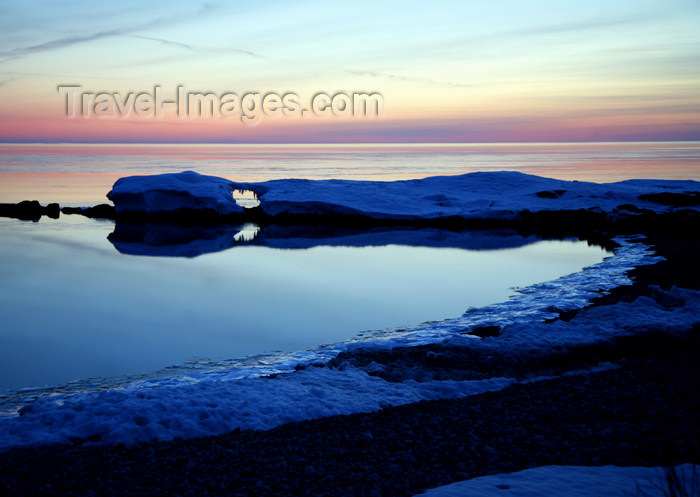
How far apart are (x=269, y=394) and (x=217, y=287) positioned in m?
7.25

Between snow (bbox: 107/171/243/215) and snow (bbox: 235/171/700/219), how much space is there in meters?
1.12

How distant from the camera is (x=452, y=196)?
2388 centimetres

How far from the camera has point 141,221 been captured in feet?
78.0

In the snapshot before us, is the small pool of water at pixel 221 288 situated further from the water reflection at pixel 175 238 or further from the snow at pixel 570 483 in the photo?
the snow at pixel 570 483

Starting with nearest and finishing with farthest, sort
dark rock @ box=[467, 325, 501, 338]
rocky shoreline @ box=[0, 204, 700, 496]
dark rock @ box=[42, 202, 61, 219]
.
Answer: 1. rocky shoreline @ box=[0, 204, 700, 496]
2. dark rock @ box=[467, 325, 501, 338]
3. dark rock @ box=[42, 202, 61, 219]

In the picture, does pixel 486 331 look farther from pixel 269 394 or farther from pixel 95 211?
pixel 95 211

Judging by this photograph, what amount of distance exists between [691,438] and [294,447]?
2874mm

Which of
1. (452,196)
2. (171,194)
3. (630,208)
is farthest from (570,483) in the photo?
(171,194)

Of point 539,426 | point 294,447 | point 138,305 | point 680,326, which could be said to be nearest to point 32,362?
point 138,305

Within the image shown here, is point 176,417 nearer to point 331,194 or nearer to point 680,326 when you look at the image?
point 680,326

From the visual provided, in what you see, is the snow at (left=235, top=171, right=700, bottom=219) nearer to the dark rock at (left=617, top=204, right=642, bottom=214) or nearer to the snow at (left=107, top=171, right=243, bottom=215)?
the dark rock at (left=617, top=204, right=642, bottom=214)

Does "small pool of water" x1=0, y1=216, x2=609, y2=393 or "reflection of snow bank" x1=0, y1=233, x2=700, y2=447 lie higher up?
"reflection of snow bank" x1=0, y1=233, x2=700, y2=447

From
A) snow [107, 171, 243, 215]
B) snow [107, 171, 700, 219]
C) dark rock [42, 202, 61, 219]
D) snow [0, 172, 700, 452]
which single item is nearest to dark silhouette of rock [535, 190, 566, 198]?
snow [107, 171, 700, 219]

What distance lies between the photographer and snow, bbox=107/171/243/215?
23047 mm
